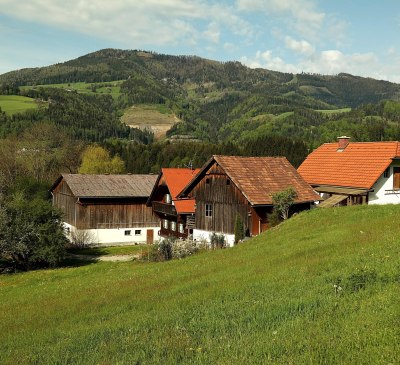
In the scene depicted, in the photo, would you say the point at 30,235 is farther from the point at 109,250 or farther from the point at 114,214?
the point at 114,214

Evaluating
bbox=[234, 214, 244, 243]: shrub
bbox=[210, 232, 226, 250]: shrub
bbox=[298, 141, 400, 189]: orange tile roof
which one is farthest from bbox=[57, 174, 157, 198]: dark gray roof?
bbox=[234, 214, 244, 243]: shrub

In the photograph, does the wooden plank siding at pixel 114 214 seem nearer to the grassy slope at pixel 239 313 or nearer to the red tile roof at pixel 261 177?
the red tile roof at pixel 261 177

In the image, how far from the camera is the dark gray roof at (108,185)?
5119cm

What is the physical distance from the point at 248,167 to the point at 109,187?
871 inches

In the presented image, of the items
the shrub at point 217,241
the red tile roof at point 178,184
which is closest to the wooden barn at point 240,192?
the shrub at point 217,241

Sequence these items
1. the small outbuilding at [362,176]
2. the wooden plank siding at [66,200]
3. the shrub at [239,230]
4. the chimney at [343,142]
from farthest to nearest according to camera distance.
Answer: the wooden plank siding at [66,200]
the chimney at [343,142]
the small outbuilding at [362,176]
the shrub at [239,230]

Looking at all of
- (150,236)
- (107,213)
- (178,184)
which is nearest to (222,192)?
(178,184)

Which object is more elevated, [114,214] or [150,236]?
[114,214]

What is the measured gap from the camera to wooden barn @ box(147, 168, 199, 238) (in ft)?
135

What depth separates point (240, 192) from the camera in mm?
34219

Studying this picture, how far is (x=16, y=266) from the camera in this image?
36469 millimetres

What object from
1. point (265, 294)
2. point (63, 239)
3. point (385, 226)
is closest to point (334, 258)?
point (265, 294)

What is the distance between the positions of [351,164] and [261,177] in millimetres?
11267

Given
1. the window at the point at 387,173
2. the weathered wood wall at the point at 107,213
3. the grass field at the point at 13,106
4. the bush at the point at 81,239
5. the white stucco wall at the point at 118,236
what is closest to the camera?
the window at the point at 387,173
